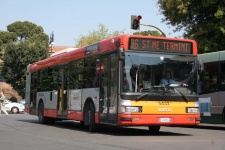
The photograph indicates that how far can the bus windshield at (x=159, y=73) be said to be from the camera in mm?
12266

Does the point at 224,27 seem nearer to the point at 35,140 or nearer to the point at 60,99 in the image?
the point at 60,99

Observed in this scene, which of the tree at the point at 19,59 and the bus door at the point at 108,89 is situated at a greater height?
the tree at the point at 19,59

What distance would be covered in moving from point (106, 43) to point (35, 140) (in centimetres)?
393

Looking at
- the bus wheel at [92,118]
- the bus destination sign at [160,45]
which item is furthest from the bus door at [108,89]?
the bus destination sign at [160,45]

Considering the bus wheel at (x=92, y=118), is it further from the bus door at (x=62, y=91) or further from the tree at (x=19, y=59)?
the tree at (x=19, y=59)

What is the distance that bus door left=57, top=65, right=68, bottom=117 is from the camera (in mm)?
16797

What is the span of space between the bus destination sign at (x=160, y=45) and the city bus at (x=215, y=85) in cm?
315

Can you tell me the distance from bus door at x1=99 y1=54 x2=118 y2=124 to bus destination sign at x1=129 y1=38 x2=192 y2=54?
74 centimetres

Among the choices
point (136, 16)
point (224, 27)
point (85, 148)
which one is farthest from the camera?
point (136, 16)

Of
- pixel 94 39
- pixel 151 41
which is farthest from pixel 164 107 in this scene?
pixel 94 39

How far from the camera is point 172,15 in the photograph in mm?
24969

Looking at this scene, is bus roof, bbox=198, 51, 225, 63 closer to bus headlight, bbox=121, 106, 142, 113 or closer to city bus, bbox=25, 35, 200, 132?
city bus, bbox=25, 35, 200, 132

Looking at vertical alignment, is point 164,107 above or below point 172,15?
below

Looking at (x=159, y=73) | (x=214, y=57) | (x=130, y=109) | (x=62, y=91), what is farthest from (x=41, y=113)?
(x=159, y=73)
